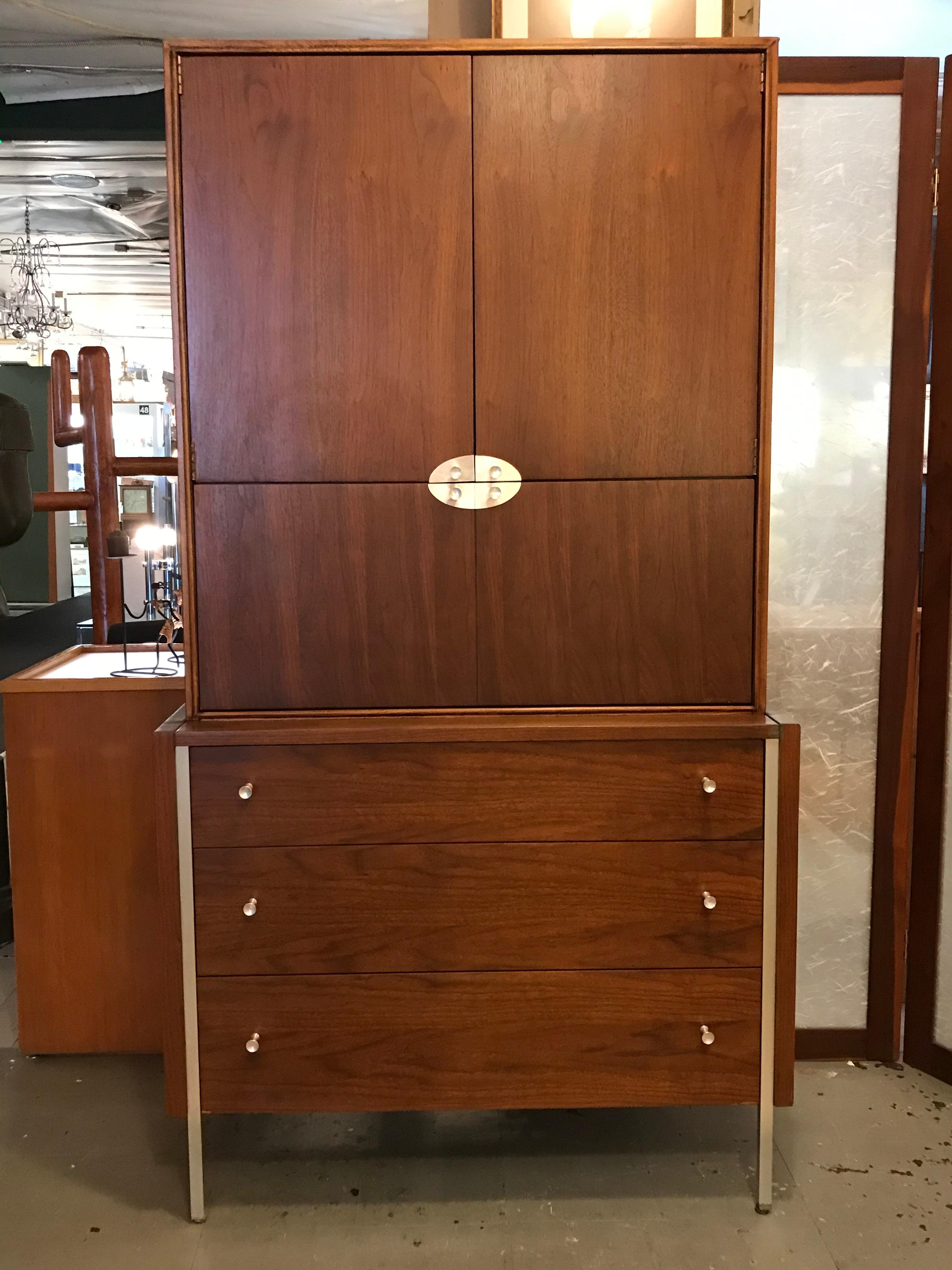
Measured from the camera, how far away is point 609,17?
2.04 metres

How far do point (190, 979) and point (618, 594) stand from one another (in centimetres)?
104

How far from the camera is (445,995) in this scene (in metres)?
1.94

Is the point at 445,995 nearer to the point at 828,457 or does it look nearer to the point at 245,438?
the point at 245,438

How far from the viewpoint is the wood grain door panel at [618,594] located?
1.94 m

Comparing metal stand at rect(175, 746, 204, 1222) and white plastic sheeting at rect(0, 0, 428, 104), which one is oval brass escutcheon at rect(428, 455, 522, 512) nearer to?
metal stand at rect(175, 746, 204, 1222)

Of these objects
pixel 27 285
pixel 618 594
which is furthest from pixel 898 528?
pixel 27 285

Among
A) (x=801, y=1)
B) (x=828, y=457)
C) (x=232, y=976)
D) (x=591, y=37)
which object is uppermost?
(x=801, y=1)

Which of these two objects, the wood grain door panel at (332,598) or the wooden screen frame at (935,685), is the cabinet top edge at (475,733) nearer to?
the wood grain door panel at (332,598)

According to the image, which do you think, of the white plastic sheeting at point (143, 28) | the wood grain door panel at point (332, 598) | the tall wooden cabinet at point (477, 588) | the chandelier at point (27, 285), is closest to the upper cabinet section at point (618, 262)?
the tall wooden cabinet at point (477, 588)

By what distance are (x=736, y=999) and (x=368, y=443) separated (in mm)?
1205

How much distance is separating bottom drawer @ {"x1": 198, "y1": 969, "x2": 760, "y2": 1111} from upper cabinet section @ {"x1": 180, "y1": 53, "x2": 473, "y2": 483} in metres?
0.93

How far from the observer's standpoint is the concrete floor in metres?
1.88

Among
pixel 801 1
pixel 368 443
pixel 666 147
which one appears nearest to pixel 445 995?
pixel 368 443

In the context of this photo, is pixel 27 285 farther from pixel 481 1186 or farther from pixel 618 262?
pixel 481 1186
